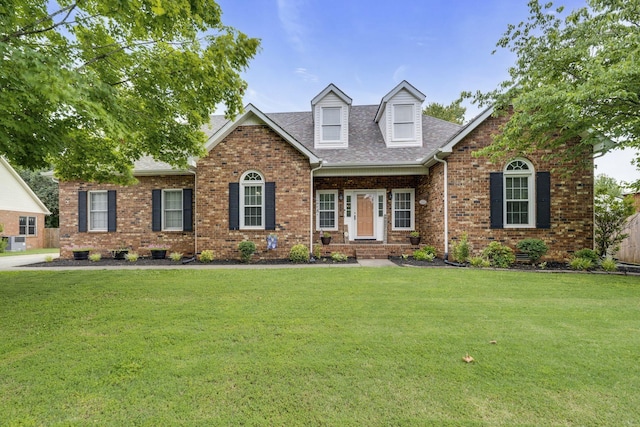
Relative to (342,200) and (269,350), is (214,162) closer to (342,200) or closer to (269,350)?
(342,200)

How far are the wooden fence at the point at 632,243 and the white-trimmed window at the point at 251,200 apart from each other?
13741 millimetres

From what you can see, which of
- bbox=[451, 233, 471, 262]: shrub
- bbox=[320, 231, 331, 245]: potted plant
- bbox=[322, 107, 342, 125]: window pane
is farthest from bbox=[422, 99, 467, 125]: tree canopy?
bbox=[320, 231, 331, 245]: potted plant

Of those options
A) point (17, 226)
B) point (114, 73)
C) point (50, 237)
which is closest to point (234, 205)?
point (114, 73)

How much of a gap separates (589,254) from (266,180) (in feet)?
34.7

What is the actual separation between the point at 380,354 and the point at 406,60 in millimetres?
14052

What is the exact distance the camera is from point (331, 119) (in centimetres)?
1256

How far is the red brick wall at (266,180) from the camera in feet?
33.9

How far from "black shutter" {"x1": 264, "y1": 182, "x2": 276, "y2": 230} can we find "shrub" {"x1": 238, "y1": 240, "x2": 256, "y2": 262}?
0.92m

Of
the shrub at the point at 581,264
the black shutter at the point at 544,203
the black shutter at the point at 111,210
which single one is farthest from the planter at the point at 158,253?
the shrub at the point at 581,264

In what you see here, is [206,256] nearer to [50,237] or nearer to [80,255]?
[80,255]

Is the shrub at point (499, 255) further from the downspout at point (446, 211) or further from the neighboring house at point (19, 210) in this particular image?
the neighboring house at point (19, 210)

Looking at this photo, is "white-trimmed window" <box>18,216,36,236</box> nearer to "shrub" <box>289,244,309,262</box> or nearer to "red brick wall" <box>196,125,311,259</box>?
"red brick wall" <box>196,125,311,259</box>

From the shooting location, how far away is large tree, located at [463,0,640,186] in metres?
6.22

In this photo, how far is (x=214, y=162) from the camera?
10422mm
